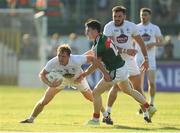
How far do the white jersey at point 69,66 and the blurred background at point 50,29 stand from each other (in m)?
20.3

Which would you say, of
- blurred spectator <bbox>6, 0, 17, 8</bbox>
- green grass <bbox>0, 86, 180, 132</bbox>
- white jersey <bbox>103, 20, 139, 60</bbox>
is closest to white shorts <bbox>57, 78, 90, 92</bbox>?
green grass <bbox>0, 86, 180, 132</bbox>

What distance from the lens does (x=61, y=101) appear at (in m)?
27.6

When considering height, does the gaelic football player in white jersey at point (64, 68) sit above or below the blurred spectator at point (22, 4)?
below

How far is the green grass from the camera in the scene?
53.5 feet

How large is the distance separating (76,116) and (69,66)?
313 cm

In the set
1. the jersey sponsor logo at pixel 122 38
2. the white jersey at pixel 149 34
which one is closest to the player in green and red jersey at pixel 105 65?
the jersey sponsor logo at pixel 122 38

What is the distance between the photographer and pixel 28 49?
3981 centimetres

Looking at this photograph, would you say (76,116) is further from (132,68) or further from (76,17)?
(76,17)

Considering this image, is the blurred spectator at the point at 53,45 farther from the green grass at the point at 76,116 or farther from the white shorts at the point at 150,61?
the white shorts at the point at 150,61

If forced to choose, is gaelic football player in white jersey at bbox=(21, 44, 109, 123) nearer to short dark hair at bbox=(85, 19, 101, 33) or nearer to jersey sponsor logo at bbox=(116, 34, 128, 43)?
short dark hair at bbox=(85, 19, 101, 33)

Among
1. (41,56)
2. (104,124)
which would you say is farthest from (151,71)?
(41,56)

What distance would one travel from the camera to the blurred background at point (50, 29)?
38.7 meters

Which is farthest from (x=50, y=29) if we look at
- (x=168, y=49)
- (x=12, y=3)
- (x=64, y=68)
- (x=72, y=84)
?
(x=64, y=68)

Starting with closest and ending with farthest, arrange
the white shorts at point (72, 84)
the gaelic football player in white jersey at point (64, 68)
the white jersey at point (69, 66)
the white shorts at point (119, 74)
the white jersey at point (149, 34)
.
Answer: the gaelic football player in white jersey at point (64, 68), the white shorts at point (119, 74), the white jersey at point (69, 66), the white shorts at point (72, 84), the white jersey at point (149, 34)
